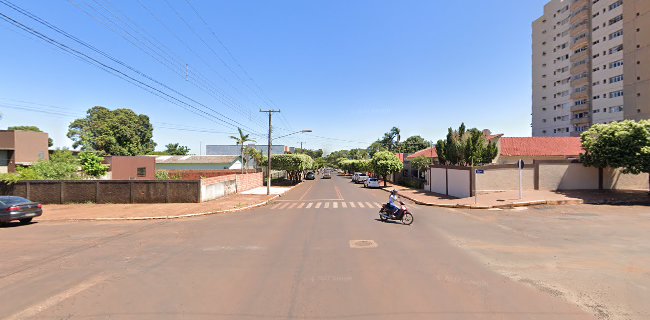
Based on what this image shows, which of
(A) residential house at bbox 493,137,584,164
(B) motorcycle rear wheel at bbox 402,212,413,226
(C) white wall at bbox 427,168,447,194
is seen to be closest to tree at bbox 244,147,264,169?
(C) white wall at bbox 427,168,447,194

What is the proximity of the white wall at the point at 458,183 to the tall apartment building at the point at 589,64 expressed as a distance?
51.9 m

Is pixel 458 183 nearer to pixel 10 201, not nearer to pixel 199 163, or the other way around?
pixel 10 201

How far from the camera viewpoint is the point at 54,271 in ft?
25.7

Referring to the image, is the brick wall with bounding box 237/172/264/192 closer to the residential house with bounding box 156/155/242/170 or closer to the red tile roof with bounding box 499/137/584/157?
the residential house with bounding box 156/155/242/170

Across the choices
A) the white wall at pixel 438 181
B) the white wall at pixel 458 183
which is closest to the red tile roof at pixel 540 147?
the white wall at pixel 438 181

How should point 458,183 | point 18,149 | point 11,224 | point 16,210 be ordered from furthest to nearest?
point 18,149, point 458,183, point 11,224, point 16,210

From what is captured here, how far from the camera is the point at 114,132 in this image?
73188 mm

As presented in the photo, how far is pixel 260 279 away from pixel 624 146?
83.5ft

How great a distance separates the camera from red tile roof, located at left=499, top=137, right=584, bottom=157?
3938 cm

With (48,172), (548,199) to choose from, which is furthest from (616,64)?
(48,172)

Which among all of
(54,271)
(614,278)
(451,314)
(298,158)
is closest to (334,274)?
(451,314)

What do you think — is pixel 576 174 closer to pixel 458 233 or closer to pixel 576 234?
pixel 576 234

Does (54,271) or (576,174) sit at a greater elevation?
(576,174)

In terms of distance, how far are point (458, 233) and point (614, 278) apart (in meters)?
5.26
